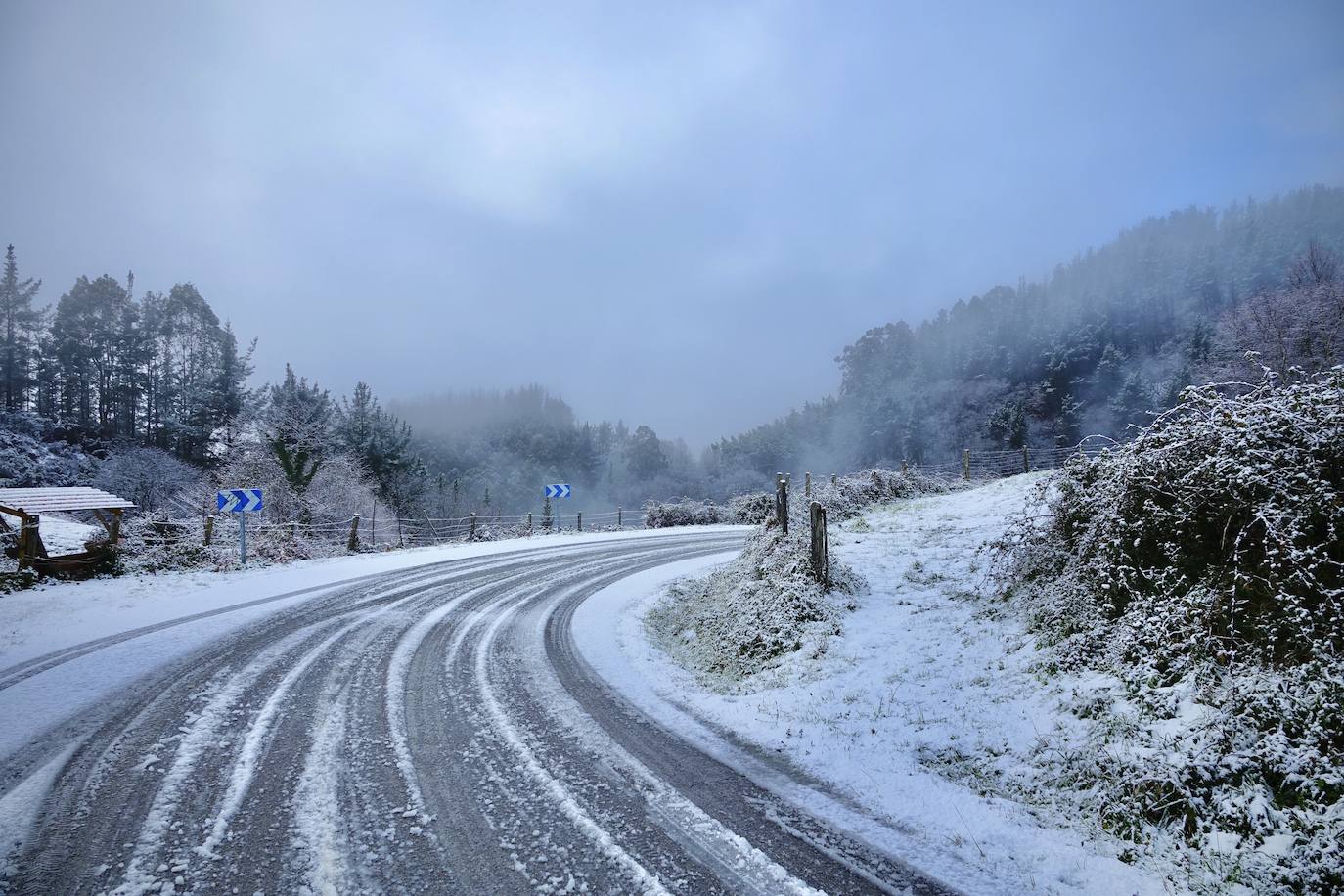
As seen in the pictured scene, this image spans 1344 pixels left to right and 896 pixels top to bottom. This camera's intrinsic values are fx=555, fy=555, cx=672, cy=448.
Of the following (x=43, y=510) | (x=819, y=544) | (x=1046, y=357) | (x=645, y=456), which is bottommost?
(x=819, y=544)

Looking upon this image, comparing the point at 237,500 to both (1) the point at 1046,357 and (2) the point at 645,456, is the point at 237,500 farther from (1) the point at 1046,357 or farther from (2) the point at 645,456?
(1) the point at 1046,357

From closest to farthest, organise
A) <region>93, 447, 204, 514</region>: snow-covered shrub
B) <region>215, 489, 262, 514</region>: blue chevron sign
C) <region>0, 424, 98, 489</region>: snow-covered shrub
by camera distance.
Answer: <region>215, 489, 262, 514</region>: blue chevron sign < <region>0, 424, 98, 489</region>: snow-covered shrub < <region>93, 447, 204, 514</region>: snow-covered shrub

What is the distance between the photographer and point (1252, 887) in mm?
2824

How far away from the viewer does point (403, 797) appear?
12.2ft

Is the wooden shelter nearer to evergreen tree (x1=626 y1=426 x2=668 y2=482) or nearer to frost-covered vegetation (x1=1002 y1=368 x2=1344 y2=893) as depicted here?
frost-covered vegetation (x1=1002 y1=368 x2=1344 y2=893)

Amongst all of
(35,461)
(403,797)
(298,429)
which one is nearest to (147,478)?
(35,461)

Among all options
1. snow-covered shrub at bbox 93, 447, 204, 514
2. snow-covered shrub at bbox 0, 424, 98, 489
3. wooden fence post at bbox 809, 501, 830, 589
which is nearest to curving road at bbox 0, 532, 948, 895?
wooden fence post at bbox 809, 501, 830, 589

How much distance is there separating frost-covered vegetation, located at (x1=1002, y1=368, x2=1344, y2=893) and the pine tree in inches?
2582

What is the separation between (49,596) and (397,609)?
6988 mm

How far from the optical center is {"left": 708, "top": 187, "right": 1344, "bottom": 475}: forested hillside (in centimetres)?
6956

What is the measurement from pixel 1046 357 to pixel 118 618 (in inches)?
3770

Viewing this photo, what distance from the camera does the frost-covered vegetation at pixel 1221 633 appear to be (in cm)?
316

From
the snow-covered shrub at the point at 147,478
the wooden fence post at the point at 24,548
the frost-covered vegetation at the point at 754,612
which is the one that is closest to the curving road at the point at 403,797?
the frost-covered vegetation at the point at 754,612

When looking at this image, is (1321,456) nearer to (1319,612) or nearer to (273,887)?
(1319,612)
